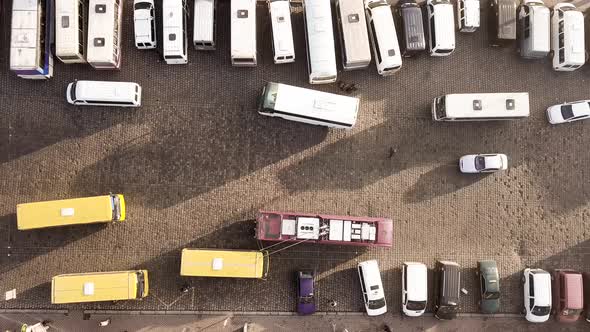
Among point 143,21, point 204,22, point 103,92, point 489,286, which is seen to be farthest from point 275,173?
point 489,286

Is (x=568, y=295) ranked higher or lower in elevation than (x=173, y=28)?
lower

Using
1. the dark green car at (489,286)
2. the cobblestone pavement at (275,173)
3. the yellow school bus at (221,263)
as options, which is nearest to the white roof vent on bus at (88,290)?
the cobblestone pavement at (275,173)

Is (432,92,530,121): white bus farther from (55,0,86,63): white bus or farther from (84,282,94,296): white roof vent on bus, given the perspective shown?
(84,282,94,296): white roof vent on bus

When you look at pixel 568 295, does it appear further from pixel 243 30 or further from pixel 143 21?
pixel 143 21

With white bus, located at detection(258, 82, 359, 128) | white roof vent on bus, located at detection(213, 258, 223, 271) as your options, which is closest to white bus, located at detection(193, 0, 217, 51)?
white bus, located at detection(258, 82, 359, 128)

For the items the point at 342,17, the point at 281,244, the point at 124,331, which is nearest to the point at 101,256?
the point at 124,331
